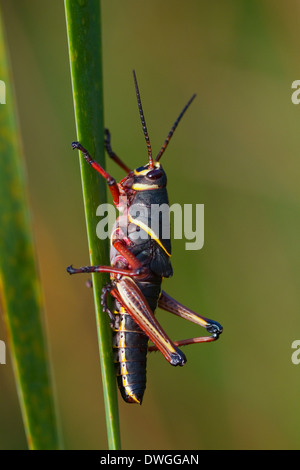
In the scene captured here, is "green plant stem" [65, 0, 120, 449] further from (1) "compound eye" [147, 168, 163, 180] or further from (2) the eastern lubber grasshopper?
(1) "compound eye" [147, 168, 163, 180]

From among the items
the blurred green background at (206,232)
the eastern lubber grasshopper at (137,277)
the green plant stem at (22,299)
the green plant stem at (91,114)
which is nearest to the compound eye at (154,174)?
the eastern lubber grasshopper at (137,277)

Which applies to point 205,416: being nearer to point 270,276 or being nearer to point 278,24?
point 270,276

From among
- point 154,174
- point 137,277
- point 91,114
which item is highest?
point 91,114

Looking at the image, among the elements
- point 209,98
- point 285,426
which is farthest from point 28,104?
point 285,426

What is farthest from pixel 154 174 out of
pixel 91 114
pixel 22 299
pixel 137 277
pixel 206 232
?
pixel 206 232

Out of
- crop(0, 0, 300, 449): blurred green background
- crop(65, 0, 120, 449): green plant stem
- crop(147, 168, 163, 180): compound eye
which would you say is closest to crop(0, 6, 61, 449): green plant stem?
crop(65, 0, 120, 449): green plant stem

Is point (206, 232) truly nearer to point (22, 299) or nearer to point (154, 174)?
point (154, 174)
